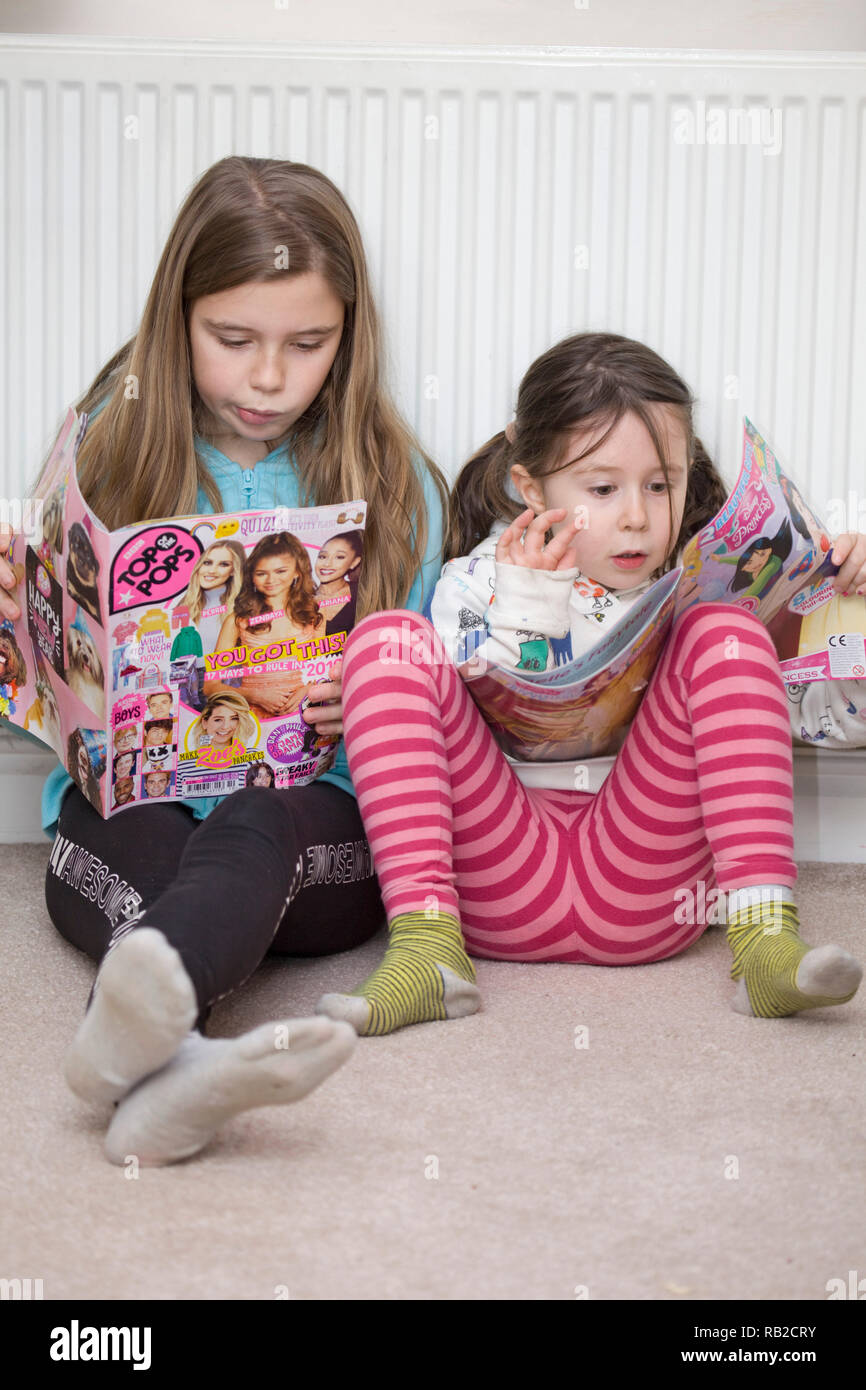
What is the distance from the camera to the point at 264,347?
3.58 feet

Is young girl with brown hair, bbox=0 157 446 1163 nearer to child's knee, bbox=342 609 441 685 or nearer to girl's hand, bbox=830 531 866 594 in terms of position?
child's knee, bbox=342 609 441 685

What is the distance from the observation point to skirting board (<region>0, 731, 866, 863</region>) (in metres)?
1.41

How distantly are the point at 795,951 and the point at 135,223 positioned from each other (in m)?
0.95

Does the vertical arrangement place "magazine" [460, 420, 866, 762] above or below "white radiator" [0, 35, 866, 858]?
below

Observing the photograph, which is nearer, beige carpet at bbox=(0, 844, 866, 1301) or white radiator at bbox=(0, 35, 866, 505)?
beige carpet at bbox=(0, 844, 866, 1301)

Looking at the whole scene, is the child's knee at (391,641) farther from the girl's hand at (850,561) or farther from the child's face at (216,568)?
the girl's hand at (850,561)

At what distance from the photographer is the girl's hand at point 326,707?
102 cm

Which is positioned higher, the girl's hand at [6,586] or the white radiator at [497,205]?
the white radiator at [497,205]

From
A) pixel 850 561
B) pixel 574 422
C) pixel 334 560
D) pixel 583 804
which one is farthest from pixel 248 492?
pixel 850 561

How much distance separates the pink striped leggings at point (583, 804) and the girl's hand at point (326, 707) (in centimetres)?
3

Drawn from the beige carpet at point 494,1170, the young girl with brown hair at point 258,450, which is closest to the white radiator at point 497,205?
the young girl with brown hair at point 258,450
